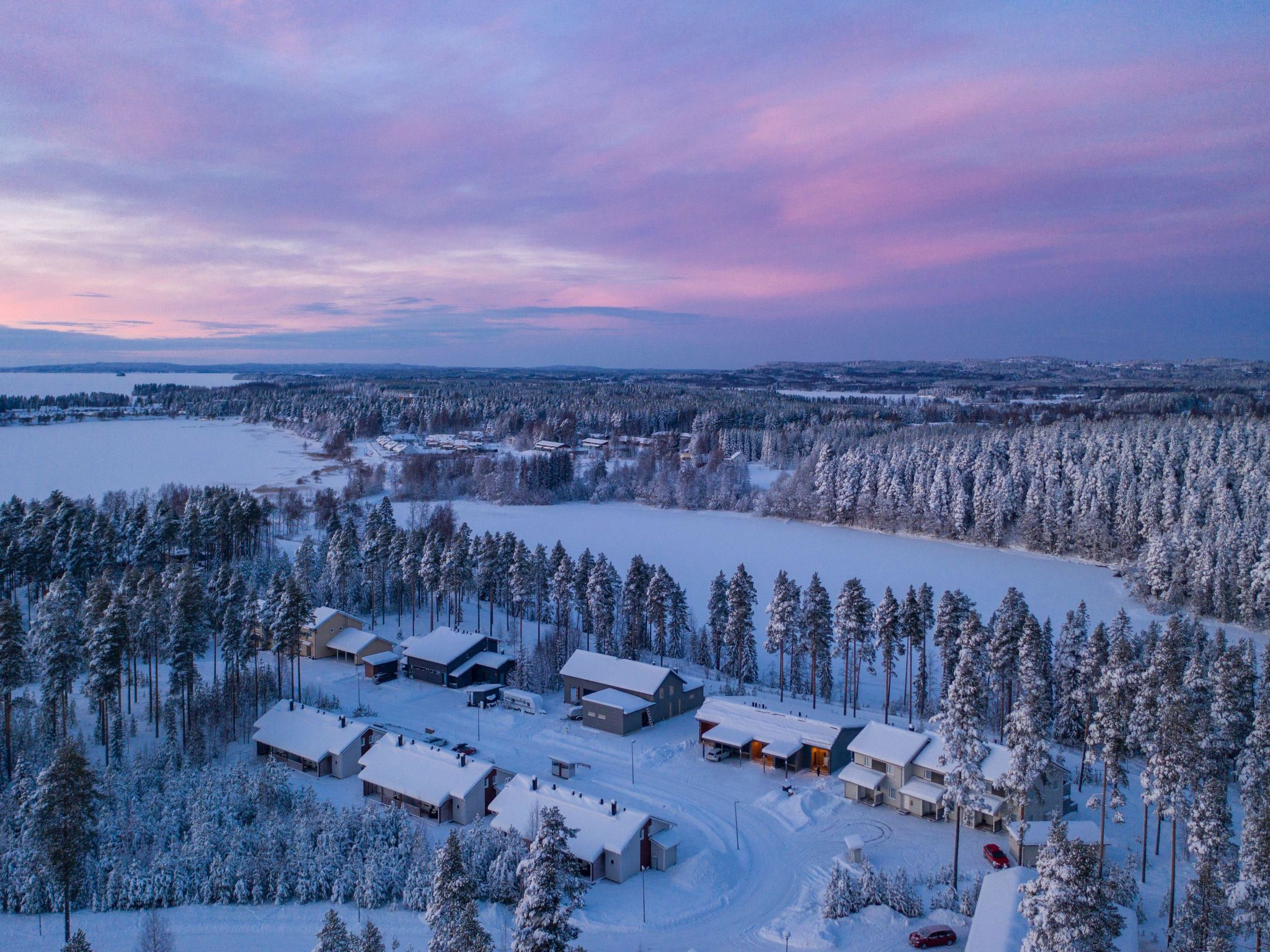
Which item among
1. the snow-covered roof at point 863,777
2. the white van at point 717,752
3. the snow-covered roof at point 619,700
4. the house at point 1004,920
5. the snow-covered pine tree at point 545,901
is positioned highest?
the snow-covered pine tree at point 545,901

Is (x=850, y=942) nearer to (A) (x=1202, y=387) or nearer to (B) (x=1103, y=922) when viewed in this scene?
(B) (x=1103, y=922)

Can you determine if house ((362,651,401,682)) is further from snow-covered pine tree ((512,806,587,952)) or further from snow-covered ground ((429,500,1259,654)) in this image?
snow-covered pine tree ((512,806,587,952))

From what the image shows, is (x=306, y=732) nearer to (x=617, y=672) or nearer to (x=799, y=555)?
(x=617, y=672)

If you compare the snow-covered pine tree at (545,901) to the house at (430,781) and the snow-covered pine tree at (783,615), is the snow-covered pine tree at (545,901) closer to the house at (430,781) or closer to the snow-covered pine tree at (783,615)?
the house at (430,781)

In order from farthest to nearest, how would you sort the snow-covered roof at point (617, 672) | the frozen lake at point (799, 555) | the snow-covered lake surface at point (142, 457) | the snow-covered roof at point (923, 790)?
the snow-covered lake surface at point (142, 457) < the frozen lake at point (799, 555) < the snow-covered roof at point (617, 672) < the snow-covered roof at point (923, 790)

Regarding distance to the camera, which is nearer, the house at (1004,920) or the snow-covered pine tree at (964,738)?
the house at (1004,920)

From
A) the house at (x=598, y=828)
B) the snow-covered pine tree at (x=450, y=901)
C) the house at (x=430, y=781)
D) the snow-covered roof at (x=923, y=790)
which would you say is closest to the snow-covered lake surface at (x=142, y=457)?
the house at (x=430, y=781)

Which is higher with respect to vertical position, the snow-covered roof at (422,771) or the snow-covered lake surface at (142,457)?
the snow-covered lake surface at (142,457)
